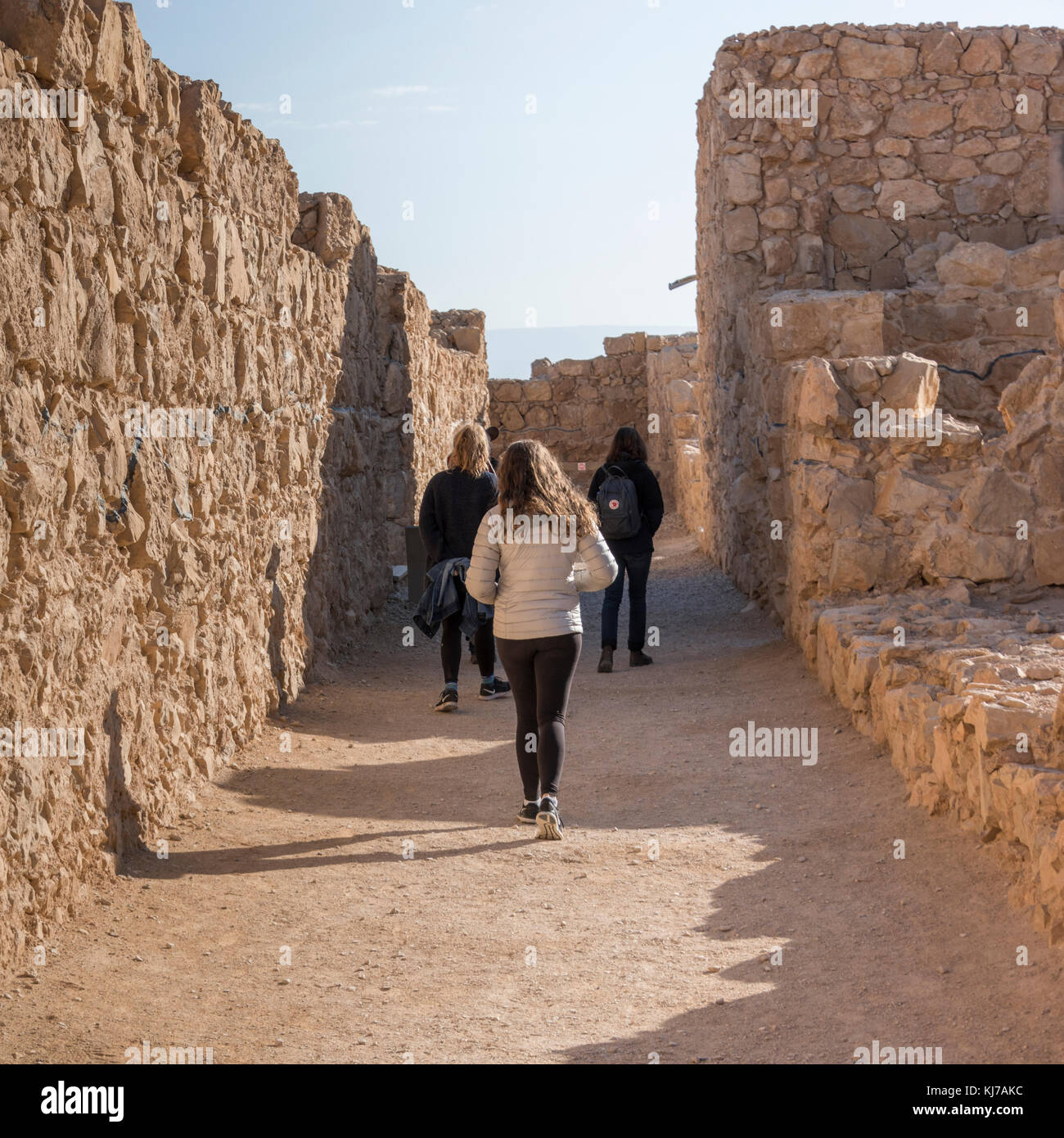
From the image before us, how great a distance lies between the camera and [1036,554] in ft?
21.9

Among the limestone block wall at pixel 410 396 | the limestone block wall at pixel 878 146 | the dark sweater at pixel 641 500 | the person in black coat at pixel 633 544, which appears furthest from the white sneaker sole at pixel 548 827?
the limestone block wall at pixel 878 146

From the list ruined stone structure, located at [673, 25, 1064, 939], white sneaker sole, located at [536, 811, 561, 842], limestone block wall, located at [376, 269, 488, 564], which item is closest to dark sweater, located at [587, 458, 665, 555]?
ruined stone structure, located at [673, 25, 1064, 939]

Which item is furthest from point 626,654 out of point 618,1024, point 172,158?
point 618,1024

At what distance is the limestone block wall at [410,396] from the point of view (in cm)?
995

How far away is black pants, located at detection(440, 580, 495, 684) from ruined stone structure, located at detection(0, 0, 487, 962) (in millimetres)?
896

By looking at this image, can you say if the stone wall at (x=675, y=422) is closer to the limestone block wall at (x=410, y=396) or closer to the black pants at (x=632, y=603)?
the limestone block wall at (x=410, y=396)

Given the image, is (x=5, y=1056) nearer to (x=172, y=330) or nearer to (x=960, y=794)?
(x=172, y=330)

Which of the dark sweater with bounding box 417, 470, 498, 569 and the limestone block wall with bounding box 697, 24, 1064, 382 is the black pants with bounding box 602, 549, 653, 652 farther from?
the limestone block wall with bounding box 697, 24, 1064, 382

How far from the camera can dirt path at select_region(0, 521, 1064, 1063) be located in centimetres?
314

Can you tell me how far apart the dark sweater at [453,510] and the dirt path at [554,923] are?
128cm

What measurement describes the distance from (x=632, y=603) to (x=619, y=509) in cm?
79

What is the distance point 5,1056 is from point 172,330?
9.86 feet

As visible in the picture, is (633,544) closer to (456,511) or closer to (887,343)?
(456,511)

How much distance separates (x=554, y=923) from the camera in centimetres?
396
